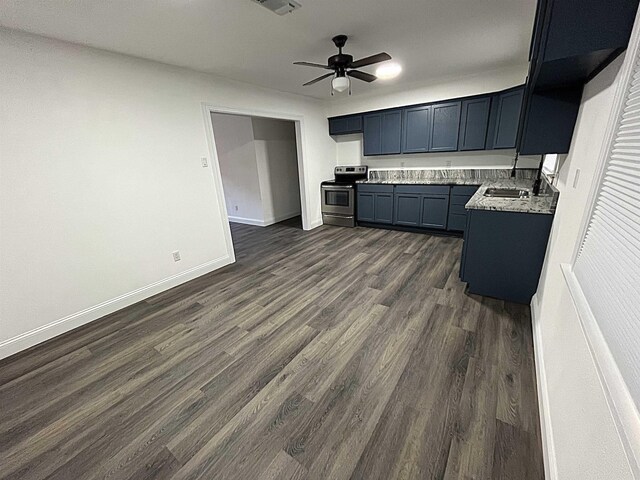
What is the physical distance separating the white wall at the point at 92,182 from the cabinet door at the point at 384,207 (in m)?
2.85

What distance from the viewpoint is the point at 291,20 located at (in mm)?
2088

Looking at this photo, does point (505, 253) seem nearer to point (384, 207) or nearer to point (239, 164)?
point (384, 207)

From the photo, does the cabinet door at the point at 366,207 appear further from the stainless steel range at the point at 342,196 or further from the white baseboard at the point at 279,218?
the white baseboard at the point at 279,218

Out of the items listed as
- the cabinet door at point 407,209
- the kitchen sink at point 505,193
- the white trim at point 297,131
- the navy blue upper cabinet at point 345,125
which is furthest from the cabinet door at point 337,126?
the kitchen sink at point 505,193

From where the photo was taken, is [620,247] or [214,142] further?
[214,142]

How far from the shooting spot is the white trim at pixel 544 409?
3.77ft

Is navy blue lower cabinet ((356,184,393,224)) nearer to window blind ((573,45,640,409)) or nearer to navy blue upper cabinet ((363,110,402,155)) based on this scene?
navy blue upper cabinet ((363,110,402,155))

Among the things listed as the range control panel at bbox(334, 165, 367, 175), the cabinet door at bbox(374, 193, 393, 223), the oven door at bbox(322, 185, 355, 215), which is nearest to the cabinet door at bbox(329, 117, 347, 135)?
the range control panel at bbox(334, 165, 367, 175)

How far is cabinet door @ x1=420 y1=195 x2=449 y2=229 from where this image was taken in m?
4.31

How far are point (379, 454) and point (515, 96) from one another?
4.46m

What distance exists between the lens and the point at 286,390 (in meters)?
1.68

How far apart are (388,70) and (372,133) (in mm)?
1508

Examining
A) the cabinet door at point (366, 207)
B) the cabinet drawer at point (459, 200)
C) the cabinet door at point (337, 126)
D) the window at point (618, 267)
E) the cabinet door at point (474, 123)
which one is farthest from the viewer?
the cabinet door at point (337, 126)

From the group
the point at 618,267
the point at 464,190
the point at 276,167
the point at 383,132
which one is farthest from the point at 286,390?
the point at 276,167
